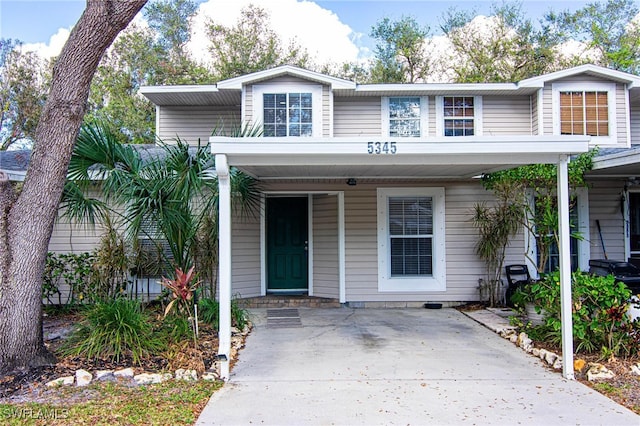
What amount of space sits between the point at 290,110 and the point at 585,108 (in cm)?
627

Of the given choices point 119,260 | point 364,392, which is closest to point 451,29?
point 119,260

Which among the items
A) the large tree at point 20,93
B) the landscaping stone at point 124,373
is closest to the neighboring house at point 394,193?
the landscaping stone at point 124,373

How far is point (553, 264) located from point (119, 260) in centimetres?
823

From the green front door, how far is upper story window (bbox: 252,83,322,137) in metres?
1.56

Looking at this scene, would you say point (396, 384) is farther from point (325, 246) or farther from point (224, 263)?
point (325, 246)

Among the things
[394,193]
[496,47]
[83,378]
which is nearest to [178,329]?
[83,378]

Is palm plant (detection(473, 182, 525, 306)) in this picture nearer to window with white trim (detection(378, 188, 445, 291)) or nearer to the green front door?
window with white trim (detection(378, 188, 445, 291))

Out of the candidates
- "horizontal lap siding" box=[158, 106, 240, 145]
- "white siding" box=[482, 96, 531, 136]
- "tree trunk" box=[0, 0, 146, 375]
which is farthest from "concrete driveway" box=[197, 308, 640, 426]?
"horizontal lap siding" box=[158, 106, 240, 145]

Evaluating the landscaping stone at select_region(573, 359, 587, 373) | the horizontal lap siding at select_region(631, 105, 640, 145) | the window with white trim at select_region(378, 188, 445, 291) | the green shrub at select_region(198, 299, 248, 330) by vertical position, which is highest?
the horizontal lap siding at select_region(631, 105, 640, 145)

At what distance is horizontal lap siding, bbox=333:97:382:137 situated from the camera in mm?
9516

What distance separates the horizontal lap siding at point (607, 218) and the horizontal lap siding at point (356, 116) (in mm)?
4513

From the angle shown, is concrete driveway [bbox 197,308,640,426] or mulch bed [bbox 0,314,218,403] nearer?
concrete driveway [bbox 197,308,640,426]

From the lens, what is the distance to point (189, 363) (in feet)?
16.0

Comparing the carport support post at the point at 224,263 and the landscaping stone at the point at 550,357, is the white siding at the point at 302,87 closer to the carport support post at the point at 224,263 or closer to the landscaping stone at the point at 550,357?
the carport support post at the point at 224,263
